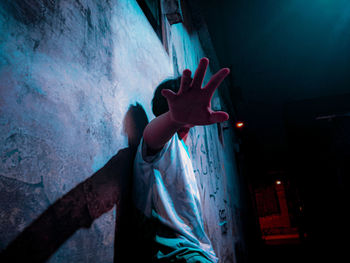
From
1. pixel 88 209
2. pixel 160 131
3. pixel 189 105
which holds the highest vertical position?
pixel 189 105

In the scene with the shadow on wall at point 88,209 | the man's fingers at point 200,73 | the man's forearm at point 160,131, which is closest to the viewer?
the shadow on wall at point 88,209

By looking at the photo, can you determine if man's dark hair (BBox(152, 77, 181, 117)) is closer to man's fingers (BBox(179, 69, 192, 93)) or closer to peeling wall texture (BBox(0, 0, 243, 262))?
peeling wall texture (BBox(0, 0, 243, 262))

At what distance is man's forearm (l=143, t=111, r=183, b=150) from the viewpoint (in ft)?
4.01

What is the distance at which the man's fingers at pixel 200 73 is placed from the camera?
Result: 1116 millimetres

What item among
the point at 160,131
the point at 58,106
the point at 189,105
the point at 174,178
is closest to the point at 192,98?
the point at 189,105

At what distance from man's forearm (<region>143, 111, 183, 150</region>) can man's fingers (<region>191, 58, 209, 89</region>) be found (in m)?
0.22

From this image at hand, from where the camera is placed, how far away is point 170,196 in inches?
53.7

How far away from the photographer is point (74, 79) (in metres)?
0.99

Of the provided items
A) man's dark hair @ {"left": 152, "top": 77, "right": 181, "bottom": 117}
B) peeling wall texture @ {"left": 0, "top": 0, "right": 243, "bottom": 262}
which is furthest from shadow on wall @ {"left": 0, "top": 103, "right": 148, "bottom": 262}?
man's dark hair @ {"left": 152, "top": 77, "right": 181, "bottom": 117}

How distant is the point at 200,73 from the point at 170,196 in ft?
2.53

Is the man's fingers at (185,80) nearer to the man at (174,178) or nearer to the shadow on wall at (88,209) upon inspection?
the man at (174,178)

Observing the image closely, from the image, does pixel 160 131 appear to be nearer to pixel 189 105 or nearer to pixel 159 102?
pixel 189 105

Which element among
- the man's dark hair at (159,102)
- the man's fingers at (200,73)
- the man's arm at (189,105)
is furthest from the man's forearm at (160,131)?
the man's dark hair at (159,102)

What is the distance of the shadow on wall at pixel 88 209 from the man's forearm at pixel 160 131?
0.60ft
